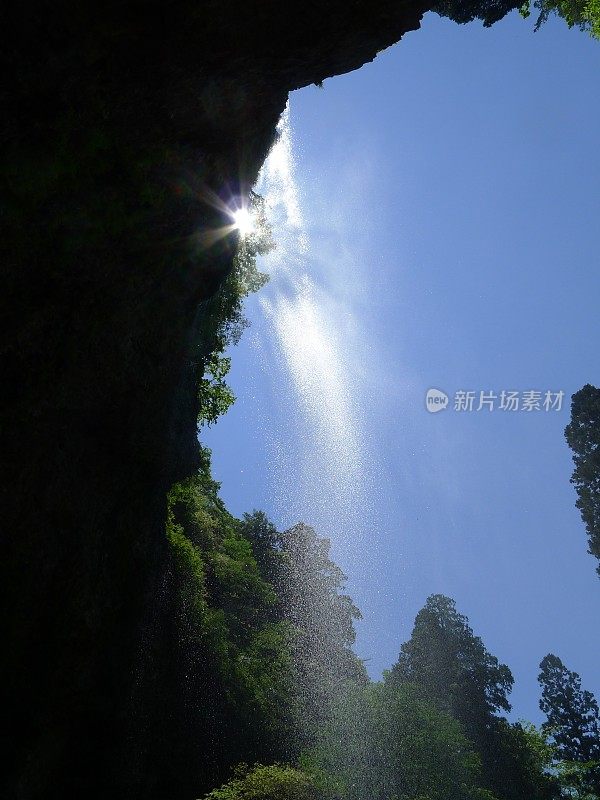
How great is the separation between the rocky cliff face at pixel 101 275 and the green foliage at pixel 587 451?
26.3m

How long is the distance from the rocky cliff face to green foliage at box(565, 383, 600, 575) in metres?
26.3

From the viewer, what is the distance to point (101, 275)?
907 centimetres

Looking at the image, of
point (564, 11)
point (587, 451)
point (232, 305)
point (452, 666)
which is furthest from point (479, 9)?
point (452, 666)

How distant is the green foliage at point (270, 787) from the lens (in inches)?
588

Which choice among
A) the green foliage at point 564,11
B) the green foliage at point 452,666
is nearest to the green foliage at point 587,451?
the green foliage at point 452,666

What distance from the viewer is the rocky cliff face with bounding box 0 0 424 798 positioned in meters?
7.96

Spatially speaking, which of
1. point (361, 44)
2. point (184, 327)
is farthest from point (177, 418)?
point (361, 44)

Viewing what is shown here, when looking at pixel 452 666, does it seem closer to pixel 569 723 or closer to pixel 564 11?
pixel 569 723

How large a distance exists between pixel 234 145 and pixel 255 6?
3.01 meters

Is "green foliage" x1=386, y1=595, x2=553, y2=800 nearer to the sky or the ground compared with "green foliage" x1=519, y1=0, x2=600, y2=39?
nearer to the ground

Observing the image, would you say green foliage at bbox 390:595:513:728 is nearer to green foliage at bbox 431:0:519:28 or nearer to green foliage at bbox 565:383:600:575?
green foliage at bbox 565:383:600:575

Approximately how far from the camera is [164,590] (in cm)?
1730

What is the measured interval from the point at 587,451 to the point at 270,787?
2515 cm

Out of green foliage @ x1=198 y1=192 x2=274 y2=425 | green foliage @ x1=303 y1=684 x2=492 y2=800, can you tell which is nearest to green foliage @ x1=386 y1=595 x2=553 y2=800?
green foliage @ x1=303 y1=684 x2=492 y2=800
